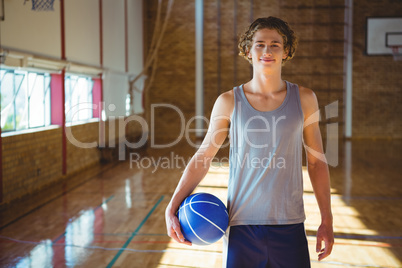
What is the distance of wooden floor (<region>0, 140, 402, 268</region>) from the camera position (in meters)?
3.75

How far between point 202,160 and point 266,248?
352 millimetres

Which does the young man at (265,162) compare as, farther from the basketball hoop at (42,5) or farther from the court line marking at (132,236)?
the basketball hoop at (42,5)

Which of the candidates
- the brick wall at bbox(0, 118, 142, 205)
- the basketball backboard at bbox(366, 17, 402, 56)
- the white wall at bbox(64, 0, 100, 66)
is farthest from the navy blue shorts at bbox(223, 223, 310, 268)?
the basketball backboard at bbox(366, 17, 402, 56)

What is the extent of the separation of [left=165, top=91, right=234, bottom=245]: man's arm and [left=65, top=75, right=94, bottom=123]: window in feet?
21.8

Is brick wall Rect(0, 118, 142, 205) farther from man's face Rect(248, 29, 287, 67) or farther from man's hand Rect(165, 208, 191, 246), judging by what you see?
man's face Rect(248, 29, 287, 67)

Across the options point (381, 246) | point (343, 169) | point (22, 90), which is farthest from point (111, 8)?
point (381, 246)

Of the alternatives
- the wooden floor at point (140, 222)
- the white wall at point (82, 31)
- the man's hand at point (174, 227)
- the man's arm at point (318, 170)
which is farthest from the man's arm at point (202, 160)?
the white wall at point (82, 31)

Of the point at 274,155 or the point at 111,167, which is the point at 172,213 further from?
the point at 111,167

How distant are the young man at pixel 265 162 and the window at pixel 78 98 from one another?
6.70m

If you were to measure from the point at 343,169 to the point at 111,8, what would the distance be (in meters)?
5.75

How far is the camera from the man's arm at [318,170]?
158cm

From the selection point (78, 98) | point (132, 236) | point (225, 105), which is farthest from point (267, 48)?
point (78, 98)

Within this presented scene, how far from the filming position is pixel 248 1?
12.8 m

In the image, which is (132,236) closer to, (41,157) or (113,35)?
(41,157)
